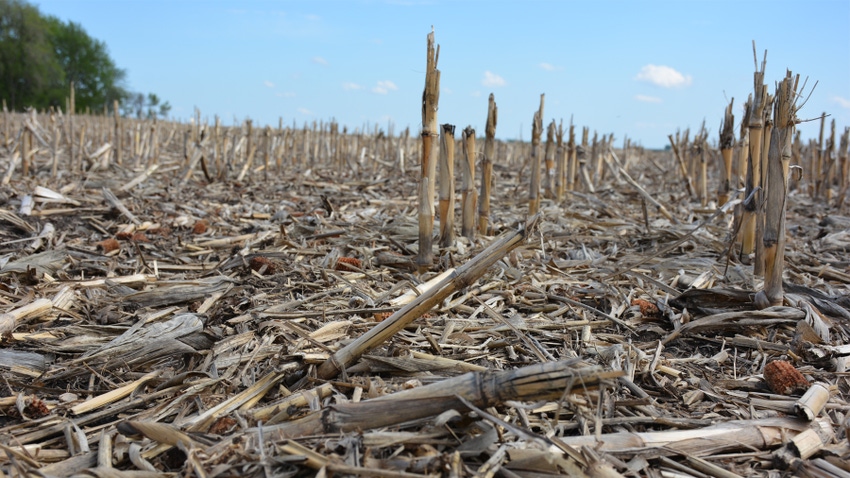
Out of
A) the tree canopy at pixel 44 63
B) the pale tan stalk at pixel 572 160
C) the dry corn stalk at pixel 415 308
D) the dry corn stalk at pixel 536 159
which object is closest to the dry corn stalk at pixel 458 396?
the dry corn stalk at pixel 415 308

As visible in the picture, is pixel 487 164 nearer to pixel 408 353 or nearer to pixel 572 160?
pixel 408 353

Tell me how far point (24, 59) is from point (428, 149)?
5642cm

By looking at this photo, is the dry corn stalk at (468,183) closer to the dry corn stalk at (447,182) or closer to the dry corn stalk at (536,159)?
the dry corn stalk at (447,182)

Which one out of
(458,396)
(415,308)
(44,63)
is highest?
(44,63)

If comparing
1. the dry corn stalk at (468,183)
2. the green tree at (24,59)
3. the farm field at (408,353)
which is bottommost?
the farm field at (408,353)

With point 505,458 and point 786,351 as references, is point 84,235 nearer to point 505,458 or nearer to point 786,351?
point 505,458

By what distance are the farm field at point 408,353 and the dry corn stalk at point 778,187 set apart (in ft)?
0.50

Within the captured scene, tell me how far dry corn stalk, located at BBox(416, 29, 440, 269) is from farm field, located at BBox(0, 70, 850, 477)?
0.13 m

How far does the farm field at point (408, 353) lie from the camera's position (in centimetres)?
210

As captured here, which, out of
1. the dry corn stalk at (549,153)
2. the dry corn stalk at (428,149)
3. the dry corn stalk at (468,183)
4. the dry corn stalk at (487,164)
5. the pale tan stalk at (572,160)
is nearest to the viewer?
the dry corn stalk at (428,149)

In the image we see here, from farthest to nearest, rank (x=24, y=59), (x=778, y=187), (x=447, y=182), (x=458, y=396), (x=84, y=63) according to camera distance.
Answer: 1. (x=84, y=63)
2. (x=24, y=59)
3. (x=447, y=182)
4. (x=778, y=187)
5. (x=458, y=396)

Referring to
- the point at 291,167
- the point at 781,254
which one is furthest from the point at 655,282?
the point at 291,167

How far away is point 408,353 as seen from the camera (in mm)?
3035

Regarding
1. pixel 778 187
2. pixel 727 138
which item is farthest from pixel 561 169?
pixel 778 187
